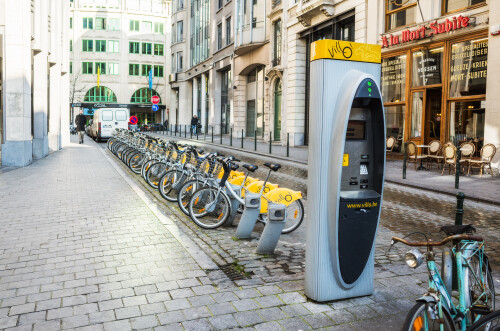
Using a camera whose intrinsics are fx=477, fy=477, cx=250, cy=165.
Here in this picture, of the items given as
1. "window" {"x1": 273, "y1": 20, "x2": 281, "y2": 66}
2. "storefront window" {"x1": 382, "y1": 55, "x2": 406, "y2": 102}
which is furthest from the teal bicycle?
"window" {"x1": 273, "y1": 20, "x2": 281, "y2": 66}

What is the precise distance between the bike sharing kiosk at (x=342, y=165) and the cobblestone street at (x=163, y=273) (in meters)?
0.32

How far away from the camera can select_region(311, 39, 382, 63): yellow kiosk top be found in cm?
405

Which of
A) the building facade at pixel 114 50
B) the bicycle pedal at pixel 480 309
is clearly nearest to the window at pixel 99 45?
the building facade at pixel 114 50

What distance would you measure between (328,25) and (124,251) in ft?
66.6

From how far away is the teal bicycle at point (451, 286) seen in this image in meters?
2.82

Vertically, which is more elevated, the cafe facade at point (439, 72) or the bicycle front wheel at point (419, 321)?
the cafe facade at point (439, 72)

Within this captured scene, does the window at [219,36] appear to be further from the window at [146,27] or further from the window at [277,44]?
the window at [146,27]

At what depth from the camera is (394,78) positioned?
62.7 feet

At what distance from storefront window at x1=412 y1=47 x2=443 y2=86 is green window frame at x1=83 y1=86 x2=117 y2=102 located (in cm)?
5734

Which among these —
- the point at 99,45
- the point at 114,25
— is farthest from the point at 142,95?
the point at 114,25

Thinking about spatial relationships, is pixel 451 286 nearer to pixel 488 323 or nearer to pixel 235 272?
pixel 488 323

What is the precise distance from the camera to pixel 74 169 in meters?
14.5

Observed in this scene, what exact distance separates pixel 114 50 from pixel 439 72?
59.5m

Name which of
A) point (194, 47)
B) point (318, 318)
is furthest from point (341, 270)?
point (194, 47)
